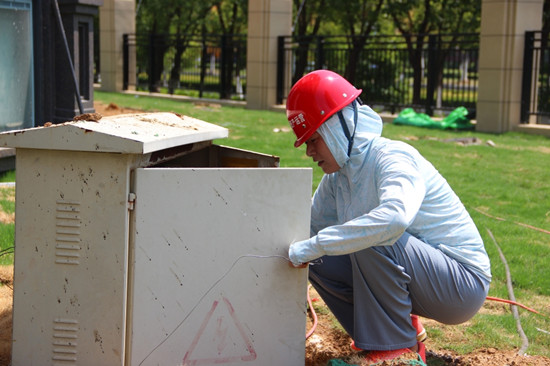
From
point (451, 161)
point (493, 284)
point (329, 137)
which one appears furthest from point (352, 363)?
point (451, 161)

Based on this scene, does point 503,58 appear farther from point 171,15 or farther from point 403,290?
point 171,15

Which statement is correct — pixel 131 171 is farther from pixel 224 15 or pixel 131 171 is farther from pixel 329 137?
pixel 224 15

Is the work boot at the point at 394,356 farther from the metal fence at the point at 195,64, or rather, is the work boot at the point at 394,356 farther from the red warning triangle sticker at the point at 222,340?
the metal fence at the point at 195,64

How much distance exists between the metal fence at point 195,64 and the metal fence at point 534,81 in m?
A: 7.90

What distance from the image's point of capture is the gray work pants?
10.4ft

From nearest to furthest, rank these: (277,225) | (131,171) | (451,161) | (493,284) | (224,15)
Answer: (131,171) < (277,225) < (493,284) < (451,161) < (224,15)

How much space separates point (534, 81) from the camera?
13469 mm

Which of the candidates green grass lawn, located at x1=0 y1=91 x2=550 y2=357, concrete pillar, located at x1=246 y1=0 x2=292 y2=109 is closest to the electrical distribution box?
green grass lawn, located at x1=0 y1=91 x2=550 y2=357

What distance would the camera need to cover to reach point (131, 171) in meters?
2.92

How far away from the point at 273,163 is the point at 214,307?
98 cm

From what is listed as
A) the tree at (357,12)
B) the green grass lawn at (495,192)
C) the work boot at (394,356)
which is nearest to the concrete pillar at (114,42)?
the tree at (357,12)

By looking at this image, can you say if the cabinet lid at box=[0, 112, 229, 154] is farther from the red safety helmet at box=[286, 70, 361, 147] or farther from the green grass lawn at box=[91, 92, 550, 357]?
the green grass lawn at box=[91, 92, 550, 357]

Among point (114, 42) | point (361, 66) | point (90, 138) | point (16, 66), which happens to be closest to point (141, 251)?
point (90, 138)

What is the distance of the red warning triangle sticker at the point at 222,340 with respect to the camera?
309cm
